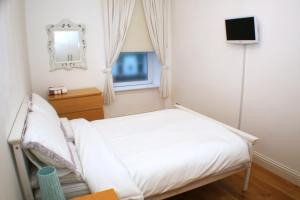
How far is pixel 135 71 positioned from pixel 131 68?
0.32 ft

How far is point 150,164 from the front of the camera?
68.5 inches

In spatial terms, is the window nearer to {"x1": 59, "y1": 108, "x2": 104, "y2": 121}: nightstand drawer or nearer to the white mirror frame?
the white mirror frame

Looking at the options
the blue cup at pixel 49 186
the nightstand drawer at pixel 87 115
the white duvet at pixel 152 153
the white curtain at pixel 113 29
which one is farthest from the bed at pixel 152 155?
the white curtain at pixel 113 29

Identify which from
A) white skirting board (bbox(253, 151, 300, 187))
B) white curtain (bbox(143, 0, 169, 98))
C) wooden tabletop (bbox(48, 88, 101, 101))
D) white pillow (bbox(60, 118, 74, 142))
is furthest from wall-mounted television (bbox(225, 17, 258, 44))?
white pillow (bbox(60, 118, 74, 142))

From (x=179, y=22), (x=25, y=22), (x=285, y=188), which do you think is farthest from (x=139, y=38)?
(x=285, y=188)

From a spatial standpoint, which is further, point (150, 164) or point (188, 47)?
point (188, 47)

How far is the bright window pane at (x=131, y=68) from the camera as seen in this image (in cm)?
415

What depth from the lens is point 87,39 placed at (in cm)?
364

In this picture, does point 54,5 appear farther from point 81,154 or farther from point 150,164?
point 150,164

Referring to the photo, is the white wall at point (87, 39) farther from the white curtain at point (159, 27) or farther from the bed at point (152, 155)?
the bed at point (152, 155)

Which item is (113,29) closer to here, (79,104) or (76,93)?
(76,93)

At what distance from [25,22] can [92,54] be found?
39.8 inches

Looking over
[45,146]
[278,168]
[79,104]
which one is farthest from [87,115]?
[278,168]


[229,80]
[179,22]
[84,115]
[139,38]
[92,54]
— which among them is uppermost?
[179,22]
